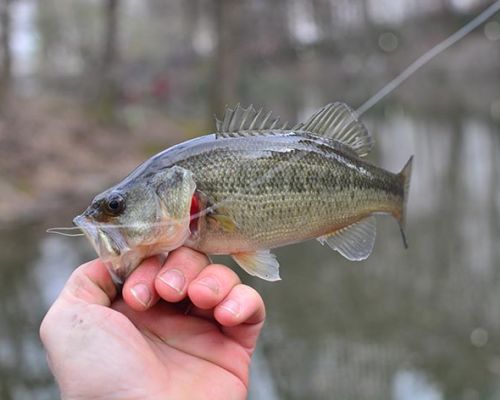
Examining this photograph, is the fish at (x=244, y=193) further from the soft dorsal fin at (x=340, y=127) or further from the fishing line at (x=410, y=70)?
the fishing line at (x=410, y=70)

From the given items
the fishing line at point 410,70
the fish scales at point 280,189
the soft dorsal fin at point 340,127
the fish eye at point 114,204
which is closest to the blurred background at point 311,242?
the fishing line at point 410,70

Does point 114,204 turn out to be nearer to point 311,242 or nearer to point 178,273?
point 178,273

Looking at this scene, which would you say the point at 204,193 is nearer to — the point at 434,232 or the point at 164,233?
the point at 164,233

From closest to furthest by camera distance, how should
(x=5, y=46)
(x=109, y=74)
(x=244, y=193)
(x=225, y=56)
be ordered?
(x=244, y=193) → (x=225, y=56) → (x=5, y=46) → (x=109, y=74)

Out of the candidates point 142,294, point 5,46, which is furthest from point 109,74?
point 142,294

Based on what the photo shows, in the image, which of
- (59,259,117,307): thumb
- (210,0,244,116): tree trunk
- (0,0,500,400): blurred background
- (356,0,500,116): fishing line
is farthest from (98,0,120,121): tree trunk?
(59,259,117,307): thumb

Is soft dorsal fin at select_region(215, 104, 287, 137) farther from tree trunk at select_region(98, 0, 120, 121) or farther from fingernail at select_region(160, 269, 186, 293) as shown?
tree trunk at select_region(98, 0, 120, 121)

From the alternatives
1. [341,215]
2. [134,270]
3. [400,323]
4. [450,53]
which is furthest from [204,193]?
[450,53]
